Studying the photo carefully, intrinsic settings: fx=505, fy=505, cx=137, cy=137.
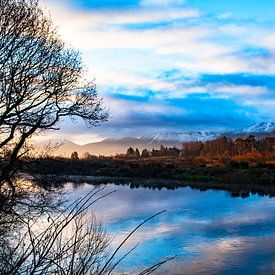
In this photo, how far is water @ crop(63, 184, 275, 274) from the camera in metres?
11.9

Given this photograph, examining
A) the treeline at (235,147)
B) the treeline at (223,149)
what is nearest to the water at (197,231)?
the treeline at (223,149)

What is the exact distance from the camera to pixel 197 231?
16.4 m

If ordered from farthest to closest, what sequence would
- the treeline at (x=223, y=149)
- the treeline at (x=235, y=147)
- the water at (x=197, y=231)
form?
the treeline at (x=223, y=149)
the treeline at (x=235, y=147)
the water at (x=197, y=231)

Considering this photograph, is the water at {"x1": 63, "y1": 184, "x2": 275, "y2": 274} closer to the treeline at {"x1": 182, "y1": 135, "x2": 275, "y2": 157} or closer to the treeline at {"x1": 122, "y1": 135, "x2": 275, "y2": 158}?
the treeline at {"x1": 122, "y1": 135, "x2": 275, "y2": 158}

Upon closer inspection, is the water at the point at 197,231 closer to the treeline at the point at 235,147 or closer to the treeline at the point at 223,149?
the treeline at the point at 223,149

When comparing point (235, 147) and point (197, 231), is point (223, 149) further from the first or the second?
point (197, 231)

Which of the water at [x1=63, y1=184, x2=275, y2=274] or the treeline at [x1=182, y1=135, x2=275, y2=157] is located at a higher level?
the treeline at [x1=182, y1=135, x2=275, y2=157]

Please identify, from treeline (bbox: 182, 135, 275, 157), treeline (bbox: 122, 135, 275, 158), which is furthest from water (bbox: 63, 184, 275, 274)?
treeline (bbox: 182, 135, 275, 157)

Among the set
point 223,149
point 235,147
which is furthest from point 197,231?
point 223,149

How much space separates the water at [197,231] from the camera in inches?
467

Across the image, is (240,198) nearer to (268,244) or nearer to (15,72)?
(268,244)

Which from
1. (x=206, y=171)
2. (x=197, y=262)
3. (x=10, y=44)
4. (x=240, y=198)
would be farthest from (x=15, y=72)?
(x=206, y=171)

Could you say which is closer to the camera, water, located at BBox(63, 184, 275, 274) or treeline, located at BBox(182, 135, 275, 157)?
water, located at BBox(63, 184, 275, 274)

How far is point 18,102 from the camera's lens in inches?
442
